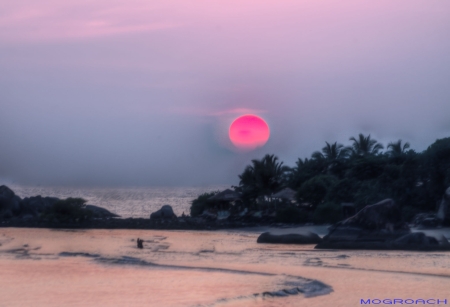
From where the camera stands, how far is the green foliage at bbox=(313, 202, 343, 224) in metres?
40.7

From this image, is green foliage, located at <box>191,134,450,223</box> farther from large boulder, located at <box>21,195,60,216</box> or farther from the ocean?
large boulder, located at <box>21,195,60,216</box>

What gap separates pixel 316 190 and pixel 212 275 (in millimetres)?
26384

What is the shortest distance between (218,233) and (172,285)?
2353 centimetres

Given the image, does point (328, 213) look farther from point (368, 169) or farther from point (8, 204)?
point (8, 204)

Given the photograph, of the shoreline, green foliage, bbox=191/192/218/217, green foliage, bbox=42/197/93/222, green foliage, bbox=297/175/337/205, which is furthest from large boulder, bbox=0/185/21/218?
green foliage, bbox=297/175/337/205

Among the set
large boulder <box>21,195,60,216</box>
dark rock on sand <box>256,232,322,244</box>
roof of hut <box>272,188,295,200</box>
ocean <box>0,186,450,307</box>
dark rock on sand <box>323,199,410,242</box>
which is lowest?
ocean <box>0,186,450,307</box>

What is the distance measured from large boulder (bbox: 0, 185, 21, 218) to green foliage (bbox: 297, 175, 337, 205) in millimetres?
29208

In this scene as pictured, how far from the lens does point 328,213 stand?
40.9 m

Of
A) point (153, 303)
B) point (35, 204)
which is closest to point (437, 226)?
point (153, 303)

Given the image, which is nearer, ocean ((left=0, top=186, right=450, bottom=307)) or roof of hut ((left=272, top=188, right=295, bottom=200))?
ocean ((left=0, top=186, right=450, bottom=307))

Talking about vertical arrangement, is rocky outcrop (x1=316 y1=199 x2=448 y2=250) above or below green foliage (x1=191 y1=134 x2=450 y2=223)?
below

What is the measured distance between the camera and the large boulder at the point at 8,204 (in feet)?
192

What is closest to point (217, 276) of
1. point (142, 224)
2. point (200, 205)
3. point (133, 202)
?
point (142, 224)

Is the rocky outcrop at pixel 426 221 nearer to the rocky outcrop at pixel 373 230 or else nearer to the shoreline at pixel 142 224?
the rocky outcrop at pixel 373 230
